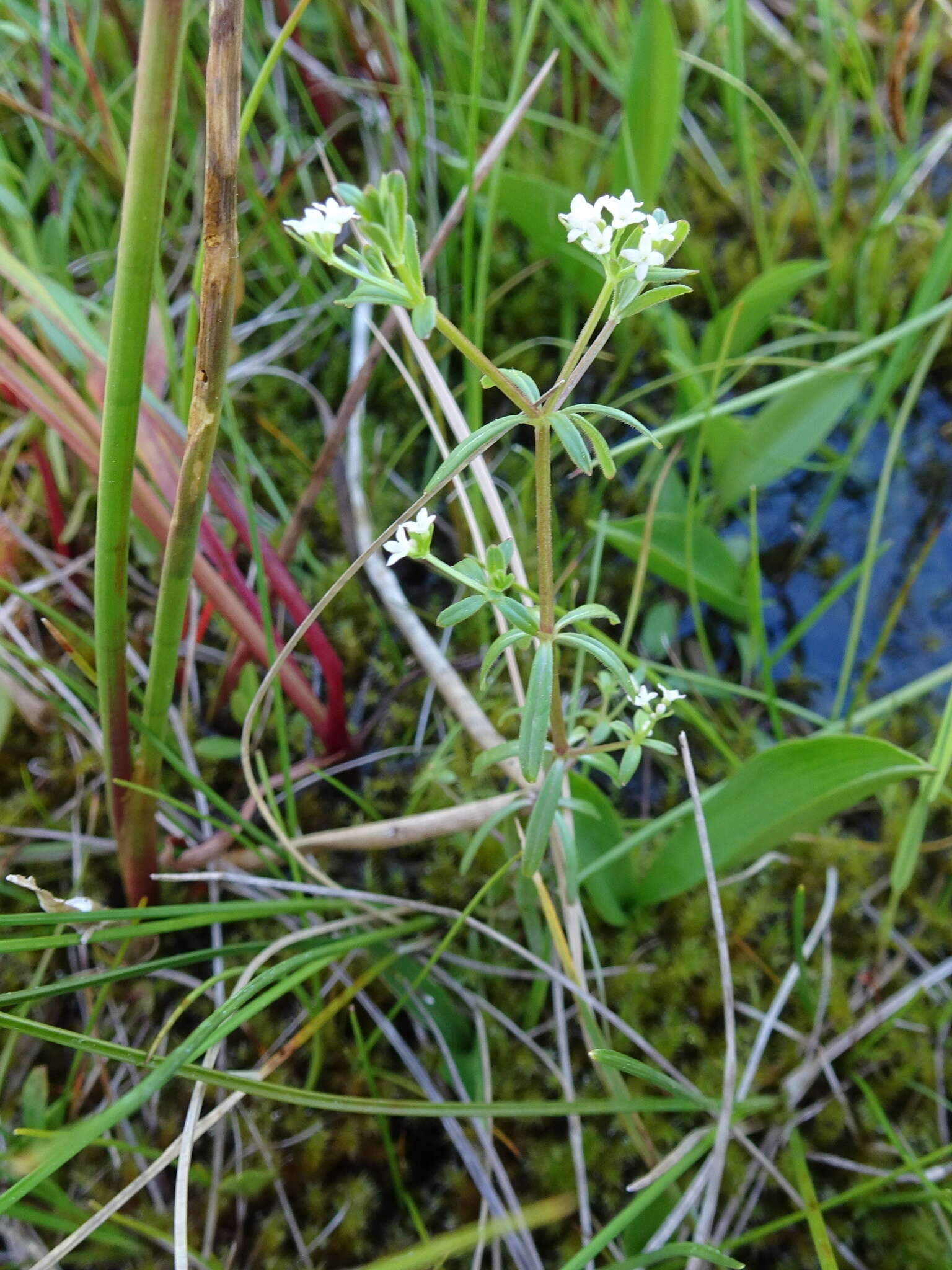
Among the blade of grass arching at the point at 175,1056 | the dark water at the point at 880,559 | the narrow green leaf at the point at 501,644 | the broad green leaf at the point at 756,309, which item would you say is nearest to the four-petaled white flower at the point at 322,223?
the narrow green leaf at the point at 501,644

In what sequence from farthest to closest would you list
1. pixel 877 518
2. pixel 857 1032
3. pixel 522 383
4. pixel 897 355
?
pixel 897 355 → pixel 877 518 → pixel 857 1032 → pixel 522 383

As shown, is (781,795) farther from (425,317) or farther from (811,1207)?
(425,317)

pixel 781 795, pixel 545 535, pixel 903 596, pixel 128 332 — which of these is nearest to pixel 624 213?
pixel 545 535

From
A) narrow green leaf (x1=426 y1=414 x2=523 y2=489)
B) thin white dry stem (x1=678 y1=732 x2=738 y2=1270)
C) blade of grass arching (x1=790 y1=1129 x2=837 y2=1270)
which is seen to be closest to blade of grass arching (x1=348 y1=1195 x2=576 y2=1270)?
thin white dry stem (x1=678 y1=732 x2=738 y2=1270)

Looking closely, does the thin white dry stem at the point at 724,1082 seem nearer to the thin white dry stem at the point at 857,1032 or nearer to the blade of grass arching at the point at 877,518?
the thin white dry stem at the point at 857,1032

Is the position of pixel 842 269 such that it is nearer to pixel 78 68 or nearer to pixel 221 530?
pixel 221 530

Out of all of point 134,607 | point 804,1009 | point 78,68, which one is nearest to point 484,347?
point 134,607
